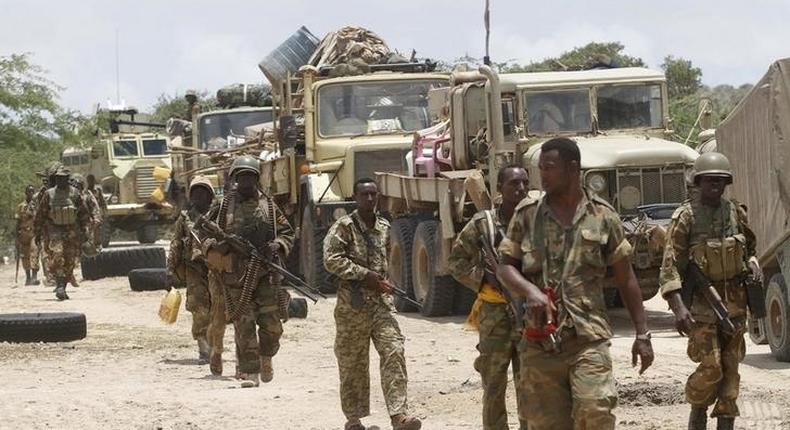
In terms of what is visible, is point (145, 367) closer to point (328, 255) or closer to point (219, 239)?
point (219, 239)

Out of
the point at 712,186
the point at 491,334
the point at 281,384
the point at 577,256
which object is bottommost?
the point at 281,384

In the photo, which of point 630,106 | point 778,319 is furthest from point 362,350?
point 630,106

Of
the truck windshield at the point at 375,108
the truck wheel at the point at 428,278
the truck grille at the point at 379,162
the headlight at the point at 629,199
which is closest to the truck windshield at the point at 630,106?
the headlight at the point at 629,199

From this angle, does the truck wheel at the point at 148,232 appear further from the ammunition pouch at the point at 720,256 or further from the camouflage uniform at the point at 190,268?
the ammunition pouch at the point at 720,256

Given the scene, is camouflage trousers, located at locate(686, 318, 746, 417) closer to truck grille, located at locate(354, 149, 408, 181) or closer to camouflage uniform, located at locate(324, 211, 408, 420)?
camouflage uniform, located at locate(324, 211, 408, 420)

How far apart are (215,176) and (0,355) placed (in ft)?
37.5

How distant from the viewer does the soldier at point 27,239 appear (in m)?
25.9

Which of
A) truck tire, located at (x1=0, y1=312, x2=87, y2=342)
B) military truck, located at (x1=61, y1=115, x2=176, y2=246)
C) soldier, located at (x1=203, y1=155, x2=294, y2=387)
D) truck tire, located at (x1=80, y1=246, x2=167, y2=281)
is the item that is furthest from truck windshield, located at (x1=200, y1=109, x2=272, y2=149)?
soldier, located at (x1=203, y1=155, x2=294, y2=387)

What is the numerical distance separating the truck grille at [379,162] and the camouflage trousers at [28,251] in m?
6.83

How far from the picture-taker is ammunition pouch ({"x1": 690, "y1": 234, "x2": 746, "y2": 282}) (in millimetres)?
8766

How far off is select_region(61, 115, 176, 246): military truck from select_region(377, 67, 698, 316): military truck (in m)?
18.7

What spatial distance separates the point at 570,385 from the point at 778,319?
20.7 feet

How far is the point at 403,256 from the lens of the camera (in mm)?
19344

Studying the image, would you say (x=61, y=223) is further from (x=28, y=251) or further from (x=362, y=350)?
(x=362, y=350)
